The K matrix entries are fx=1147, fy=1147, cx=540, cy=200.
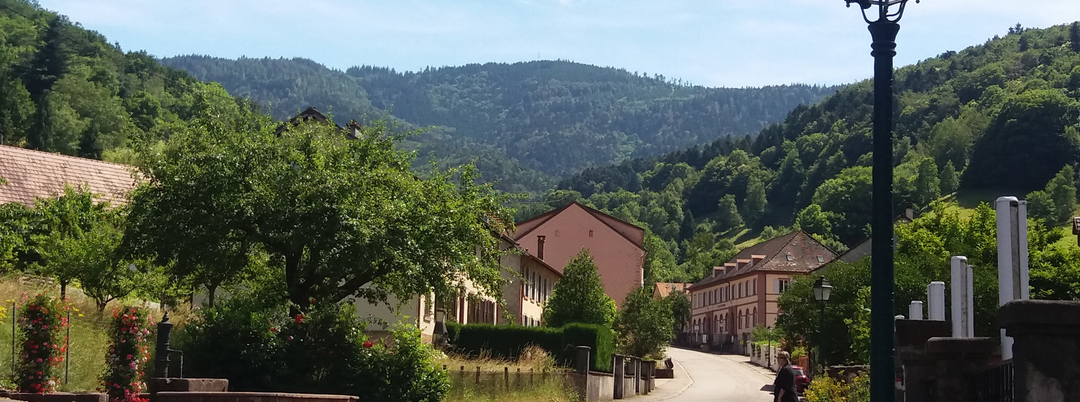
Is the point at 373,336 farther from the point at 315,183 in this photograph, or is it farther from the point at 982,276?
the point at 982,276

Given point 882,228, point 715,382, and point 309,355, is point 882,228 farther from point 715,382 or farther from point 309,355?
point 715,382

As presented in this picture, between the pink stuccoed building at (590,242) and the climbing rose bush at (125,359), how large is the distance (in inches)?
2512

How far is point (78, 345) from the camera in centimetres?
2180

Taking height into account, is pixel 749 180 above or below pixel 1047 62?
below

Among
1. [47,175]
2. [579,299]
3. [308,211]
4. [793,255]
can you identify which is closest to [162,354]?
[308,211]

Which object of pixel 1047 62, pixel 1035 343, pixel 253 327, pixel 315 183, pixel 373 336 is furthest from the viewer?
pixel 1047 62

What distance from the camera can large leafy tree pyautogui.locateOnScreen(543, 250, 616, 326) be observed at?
5081cm

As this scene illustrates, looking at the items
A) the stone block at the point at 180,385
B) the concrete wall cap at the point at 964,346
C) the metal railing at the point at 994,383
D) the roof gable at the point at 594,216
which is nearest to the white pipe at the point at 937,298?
the concrete wall cap at the point at 964,346

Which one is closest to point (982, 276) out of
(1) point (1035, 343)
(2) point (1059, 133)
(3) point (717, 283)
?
(1) point (1035, 343)

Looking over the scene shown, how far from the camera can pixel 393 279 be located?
2744 centimetres

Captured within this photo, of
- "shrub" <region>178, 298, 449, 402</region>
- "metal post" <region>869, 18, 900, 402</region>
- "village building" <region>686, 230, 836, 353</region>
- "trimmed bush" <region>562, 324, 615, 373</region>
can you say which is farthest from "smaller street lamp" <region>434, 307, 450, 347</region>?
"village building" <region>686, 230, 836, 353</region>

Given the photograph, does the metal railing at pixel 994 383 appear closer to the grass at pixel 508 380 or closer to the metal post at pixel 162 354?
the metal post at pixel 162 354

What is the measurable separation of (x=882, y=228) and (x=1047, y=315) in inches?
121

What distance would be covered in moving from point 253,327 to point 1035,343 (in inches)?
775
